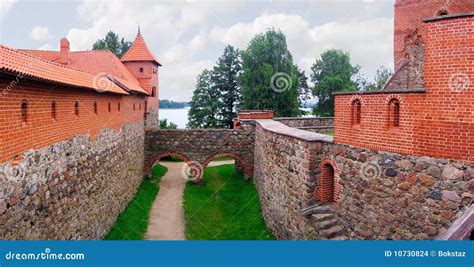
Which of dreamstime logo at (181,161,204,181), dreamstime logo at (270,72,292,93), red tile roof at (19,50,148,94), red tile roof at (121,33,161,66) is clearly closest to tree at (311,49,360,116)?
dreamstime logo at (270,72,292,93)

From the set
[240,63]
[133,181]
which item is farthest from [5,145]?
[240,63]

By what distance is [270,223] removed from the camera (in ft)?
38.5

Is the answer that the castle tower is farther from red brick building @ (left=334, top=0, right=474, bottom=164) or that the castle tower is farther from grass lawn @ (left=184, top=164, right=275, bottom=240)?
red brick building @ (left=334, top=0, right=474, bottom=164)

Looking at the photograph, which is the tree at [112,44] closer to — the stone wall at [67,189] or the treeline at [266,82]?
the treeline at [266,82]

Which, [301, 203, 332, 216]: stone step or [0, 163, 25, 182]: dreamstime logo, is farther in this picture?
[301, 203, 332, 216]: stone step

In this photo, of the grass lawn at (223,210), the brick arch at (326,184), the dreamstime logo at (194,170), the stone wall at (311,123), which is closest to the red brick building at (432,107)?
the brick arch at (326,184)

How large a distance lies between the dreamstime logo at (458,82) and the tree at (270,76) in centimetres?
2623

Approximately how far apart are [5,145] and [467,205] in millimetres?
5772

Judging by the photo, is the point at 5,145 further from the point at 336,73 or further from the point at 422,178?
the point at 336,73

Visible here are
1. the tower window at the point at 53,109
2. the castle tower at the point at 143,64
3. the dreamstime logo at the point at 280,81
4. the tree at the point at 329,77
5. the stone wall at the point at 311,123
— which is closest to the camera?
the tower window at the point at 53,109

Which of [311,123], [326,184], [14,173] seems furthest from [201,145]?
[14,173]

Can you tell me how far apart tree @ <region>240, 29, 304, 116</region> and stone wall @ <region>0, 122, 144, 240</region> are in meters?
18.4

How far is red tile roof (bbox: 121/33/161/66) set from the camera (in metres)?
24.8

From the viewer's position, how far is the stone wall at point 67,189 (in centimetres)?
587
